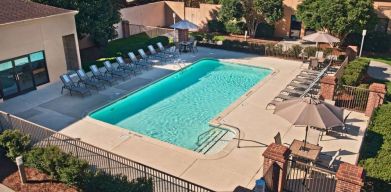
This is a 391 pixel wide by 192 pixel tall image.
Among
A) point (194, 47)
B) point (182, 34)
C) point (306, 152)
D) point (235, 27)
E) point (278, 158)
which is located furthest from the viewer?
point (235, 27)

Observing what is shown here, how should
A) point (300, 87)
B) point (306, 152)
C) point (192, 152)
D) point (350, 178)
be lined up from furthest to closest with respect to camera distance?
point (300, 87) < point (192, 152) < point (306, 152) < point (350, 178)

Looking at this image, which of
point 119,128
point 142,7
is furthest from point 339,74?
point 142,7

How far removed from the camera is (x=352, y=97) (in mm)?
17281

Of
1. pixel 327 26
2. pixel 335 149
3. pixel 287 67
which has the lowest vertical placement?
A: pixel 335 149

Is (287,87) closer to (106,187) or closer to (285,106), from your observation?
(285,106)

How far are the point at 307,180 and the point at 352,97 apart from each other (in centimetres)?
751

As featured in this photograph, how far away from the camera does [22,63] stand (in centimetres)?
1909

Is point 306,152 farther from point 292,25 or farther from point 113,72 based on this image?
point 292,25

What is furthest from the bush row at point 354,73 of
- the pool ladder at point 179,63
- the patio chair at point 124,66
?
the patio chair at point 124,66

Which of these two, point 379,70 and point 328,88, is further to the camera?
point 379,70

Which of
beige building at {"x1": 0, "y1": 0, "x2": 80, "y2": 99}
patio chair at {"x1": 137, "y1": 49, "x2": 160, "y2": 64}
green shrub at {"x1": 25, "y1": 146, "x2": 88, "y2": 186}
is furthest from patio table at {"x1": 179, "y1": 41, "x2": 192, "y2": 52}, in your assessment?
green shrub at {"x1": 25, "y1": 146, "x2": 88, "y2": 186}

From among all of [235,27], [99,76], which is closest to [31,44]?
[99,76]

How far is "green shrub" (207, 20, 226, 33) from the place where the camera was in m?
33.3

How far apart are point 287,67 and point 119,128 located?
42.6 ft
